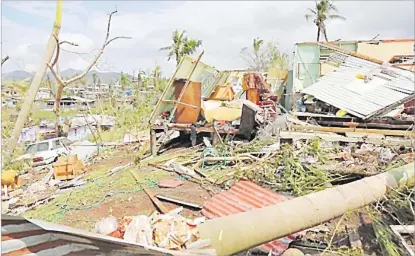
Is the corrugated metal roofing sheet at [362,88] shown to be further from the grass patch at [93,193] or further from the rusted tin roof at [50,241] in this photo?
the rusted tin roof at [50,241]

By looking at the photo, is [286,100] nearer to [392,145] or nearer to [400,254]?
[392,145]

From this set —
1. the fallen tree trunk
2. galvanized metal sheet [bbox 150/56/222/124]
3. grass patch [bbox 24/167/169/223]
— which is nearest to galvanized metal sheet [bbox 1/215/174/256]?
the fallen tree trunk

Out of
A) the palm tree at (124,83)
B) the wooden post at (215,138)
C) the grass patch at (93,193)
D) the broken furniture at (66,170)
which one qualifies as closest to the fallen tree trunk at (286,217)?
the grass patch at (93,193)

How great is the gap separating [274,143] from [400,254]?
484 centimetres

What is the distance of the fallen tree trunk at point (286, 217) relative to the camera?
2607 mm

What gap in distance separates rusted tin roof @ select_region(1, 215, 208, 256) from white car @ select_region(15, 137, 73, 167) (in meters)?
11.7

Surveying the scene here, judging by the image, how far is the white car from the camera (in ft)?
41.2

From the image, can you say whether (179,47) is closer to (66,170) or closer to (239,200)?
(66,170)

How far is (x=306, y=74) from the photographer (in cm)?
1653

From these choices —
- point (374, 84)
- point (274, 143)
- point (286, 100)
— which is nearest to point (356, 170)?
point (274, 143)

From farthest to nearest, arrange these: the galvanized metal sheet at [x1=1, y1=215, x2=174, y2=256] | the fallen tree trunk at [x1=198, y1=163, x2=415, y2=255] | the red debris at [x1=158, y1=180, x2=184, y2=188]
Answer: the red debris at [x1=158, y1=180, x2=184, y2=188]
the fallen tree trunk at [x1=198, y1=163, x2=415, y2=255]
the galvanized metal sheet at [x1=1, y1=215, x2=174, y2=256]

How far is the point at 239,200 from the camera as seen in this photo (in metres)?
5.69

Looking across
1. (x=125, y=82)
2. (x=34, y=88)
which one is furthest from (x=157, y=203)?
(x=125, y=82)

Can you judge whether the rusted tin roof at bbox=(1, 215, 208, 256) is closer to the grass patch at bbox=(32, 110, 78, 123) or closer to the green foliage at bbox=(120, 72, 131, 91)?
the grass patch at bbox=(32, 110, 78, 123)
